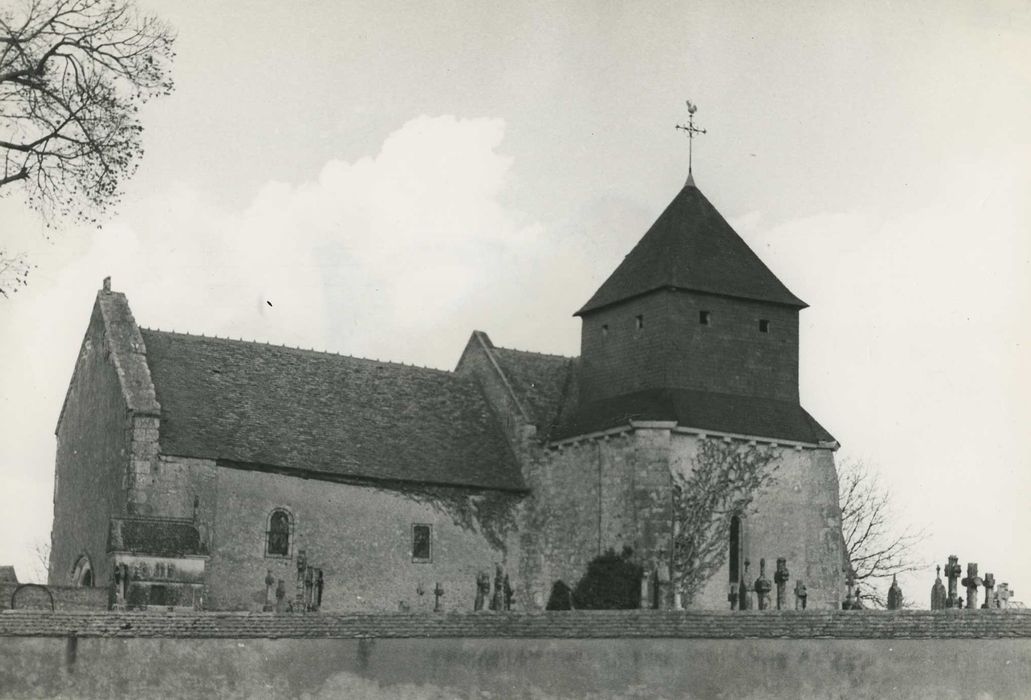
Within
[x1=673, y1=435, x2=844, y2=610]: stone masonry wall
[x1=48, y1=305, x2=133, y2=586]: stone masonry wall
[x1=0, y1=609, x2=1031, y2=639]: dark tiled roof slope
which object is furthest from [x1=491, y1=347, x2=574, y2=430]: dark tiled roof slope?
[x1=0, y1=609, x2=1031, y2=639]: dark tiled roof slope

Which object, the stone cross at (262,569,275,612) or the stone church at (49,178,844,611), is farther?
the stone church at (49,178,844,611)

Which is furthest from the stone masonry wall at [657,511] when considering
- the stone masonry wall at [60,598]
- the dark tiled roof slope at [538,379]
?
the stone masonry wall at [60,598]

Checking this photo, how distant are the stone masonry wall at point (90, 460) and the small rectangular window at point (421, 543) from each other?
27.2 feet

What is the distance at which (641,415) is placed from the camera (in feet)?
139

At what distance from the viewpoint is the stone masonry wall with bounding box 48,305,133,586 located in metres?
41.0

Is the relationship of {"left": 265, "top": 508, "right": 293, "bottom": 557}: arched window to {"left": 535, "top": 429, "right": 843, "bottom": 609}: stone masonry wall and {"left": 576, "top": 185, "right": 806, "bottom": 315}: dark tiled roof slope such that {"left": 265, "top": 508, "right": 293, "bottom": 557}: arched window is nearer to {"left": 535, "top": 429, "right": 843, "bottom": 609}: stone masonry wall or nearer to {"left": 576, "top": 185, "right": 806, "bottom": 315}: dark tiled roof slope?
{"left": 535, "top": 429, "right": 843, "bottom": 609}: stone masonry wall

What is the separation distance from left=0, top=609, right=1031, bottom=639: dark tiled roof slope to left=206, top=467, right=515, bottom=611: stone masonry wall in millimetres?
9984

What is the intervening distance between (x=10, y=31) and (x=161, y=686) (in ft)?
40.8

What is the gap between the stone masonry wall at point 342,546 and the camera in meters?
40.6

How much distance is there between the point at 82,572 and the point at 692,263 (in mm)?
19728

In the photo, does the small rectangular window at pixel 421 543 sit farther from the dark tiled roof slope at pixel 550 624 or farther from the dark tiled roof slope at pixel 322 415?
the dark tiled roof slope at pixel 550 624

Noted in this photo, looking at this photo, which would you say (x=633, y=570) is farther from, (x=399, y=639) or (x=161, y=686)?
(x=161, y=686)

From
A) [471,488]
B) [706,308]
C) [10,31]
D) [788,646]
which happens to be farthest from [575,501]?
[10,31]

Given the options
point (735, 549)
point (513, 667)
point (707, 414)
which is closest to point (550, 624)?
point (513, 667)
